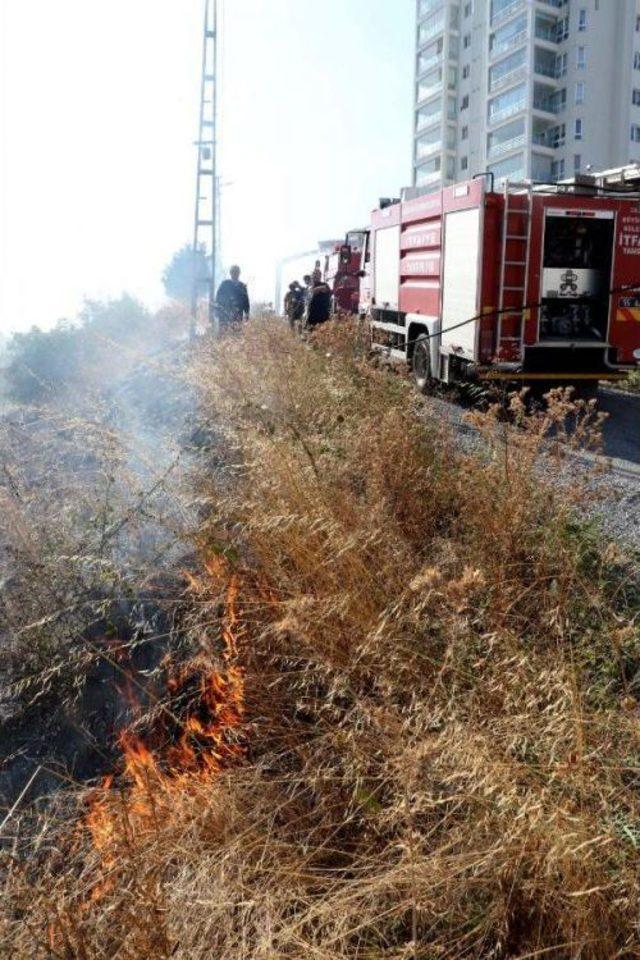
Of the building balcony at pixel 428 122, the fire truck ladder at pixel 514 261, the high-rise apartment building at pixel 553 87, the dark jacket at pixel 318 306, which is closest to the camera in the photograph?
→ the fire truck ladder at pixel 514 261

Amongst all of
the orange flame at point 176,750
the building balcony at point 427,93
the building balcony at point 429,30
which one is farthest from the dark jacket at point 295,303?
the building balcony at point 429,30

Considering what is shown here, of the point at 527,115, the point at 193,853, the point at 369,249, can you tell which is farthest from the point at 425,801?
the point at 527,115

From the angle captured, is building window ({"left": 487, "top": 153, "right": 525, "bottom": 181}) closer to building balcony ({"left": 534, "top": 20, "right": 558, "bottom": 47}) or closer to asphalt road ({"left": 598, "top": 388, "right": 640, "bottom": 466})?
building balcony ({"left": 534, "top": 20, "right": 558, "bottom": 47})

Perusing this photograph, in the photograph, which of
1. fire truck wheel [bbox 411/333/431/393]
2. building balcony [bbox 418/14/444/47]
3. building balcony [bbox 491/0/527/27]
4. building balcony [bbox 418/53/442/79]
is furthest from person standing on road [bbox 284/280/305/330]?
building balcony [bbox 418/14/444/47]

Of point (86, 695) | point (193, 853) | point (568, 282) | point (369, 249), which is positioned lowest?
point (86, 695)

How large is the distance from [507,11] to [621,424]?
2141 inches

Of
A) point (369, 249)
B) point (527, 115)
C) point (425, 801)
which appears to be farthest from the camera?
point (527, 115)

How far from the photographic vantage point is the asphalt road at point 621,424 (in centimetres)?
746

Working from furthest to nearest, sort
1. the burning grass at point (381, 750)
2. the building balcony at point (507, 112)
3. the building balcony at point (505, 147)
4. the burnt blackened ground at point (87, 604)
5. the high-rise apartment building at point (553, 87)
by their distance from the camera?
the building balcony at point (505, 147), the building balcony at point (507, 112), the high-rise apartment building at point (553, 87), the burnt blackened ground at point (87, 604), the burning grass at point (381, 750)

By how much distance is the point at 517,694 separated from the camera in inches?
97.7

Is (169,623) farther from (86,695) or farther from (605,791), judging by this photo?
(605,791)

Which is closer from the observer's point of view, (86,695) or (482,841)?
(482,841)

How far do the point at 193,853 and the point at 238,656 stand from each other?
1.01 m

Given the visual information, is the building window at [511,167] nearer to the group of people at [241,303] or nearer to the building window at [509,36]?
the building window at [509,36]
